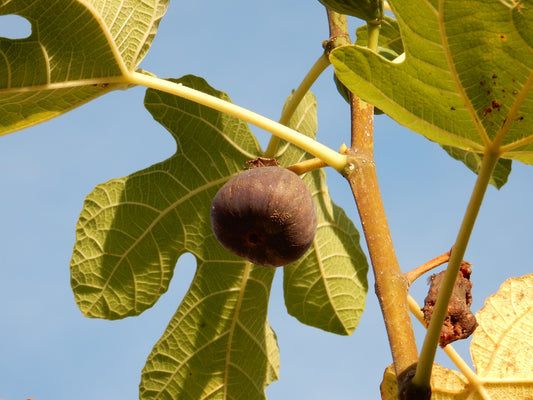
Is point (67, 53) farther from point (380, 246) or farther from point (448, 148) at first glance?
point (448, 148)

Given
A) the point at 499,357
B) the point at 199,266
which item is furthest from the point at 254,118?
the point at 499,357

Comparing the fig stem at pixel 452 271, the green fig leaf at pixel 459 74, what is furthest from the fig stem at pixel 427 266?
the green fig leaf at pixel 459 74

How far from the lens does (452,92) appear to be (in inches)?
53.3

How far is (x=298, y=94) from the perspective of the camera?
2178 millimetres

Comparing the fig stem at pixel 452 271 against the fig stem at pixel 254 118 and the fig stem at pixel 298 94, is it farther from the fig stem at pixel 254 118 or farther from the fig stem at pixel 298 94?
the fig stem at pixel 298 94

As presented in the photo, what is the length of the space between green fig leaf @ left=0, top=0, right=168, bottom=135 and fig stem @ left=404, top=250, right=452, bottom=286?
1051 mm

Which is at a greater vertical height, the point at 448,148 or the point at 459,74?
the point at 448,148

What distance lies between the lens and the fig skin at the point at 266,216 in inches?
67.2

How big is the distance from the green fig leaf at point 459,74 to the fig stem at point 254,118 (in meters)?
0.34

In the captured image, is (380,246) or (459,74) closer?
(459,74)

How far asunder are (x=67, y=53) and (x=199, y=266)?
0.87 metres

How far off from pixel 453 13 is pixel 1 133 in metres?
1.37

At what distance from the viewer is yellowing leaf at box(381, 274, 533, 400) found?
1.95 m

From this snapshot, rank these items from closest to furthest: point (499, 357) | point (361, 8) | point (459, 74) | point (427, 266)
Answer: point (459, 74) → point (427, 266) → point (361, 8) → point (499, 357)
